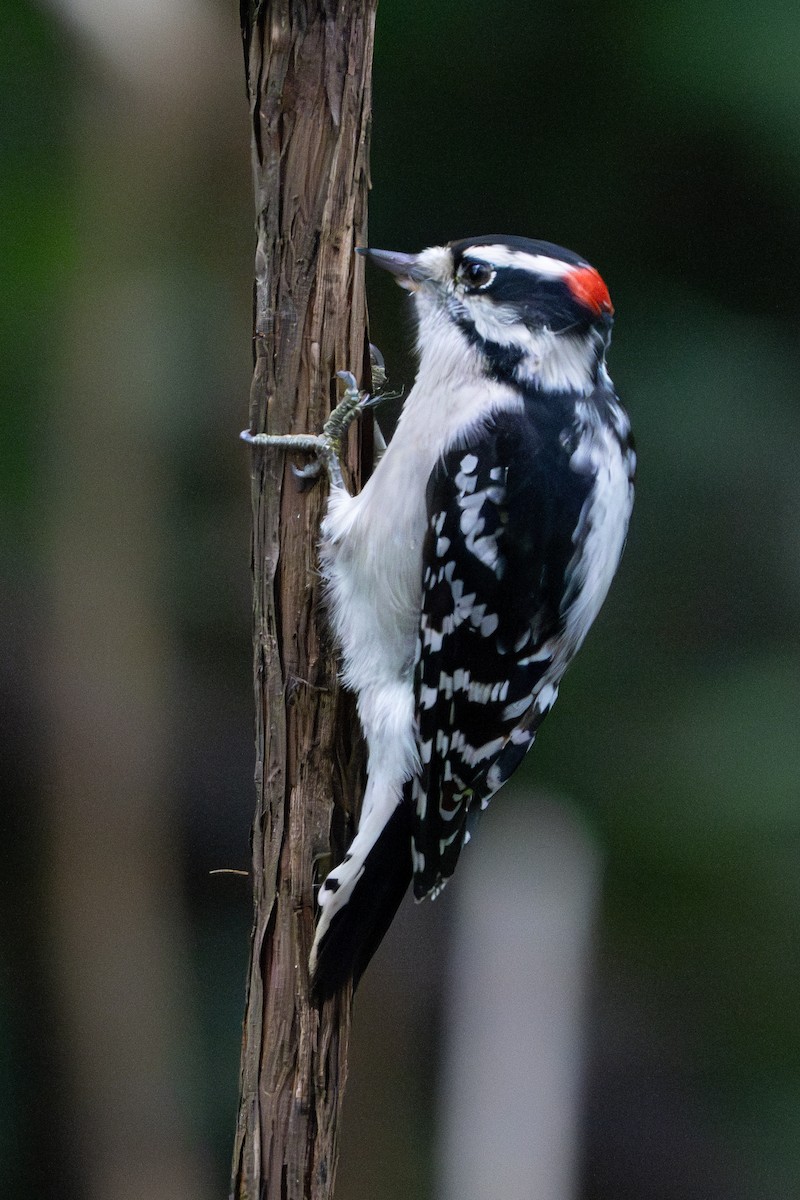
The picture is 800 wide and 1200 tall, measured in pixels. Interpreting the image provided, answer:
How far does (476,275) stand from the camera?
4.88ft

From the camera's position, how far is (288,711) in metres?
1.39

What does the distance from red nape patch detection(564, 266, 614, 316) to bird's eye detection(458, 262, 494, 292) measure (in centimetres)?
10

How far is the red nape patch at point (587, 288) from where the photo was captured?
1.46 meters

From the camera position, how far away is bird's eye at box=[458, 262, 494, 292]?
4.85ft

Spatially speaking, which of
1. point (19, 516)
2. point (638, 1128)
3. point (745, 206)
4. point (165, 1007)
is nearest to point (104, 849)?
point (165, 1007)

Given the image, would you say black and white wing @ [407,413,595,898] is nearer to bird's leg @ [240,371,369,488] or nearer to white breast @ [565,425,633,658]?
white breast @ [565,425,633,658]

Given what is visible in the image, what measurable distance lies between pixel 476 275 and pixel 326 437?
1.03 ft

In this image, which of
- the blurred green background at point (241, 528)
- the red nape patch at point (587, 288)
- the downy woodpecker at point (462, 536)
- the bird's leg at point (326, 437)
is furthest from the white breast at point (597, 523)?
the blurred green background at point (241, 528)

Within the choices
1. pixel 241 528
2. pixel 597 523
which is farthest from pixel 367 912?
pixel 241 528

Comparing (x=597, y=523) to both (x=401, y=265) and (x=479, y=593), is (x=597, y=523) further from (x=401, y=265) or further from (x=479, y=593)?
(x=401, y=265)

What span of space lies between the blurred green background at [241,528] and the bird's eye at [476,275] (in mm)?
705

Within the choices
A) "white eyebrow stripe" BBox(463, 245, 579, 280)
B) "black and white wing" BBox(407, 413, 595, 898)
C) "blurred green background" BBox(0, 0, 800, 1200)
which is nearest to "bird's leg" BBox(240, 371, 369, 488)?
"black and white wing" BBox(407, 413, 595, 898)

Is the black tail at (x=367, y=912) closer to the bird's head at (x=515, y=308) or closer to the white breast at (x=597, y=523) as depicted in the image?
the white breast at (x=597, y=523)

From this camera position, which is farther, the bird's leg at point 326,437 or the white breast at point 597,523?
the white breast at point 597,523
